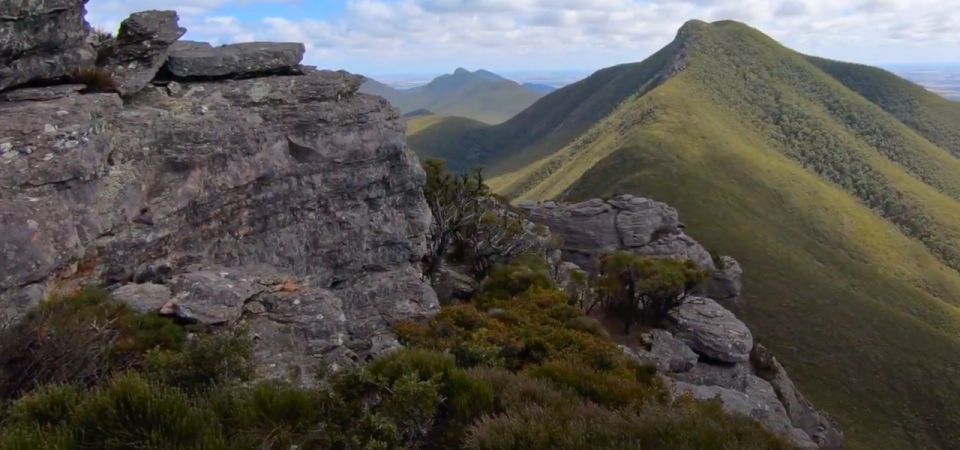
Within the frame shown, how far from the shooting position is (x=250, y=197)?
18531 mm

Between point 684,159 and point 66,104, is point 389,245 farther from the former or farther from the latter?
point 684,159

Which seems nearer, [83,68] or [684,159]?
[83,68]

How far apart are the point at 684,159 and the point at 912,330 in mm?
56788

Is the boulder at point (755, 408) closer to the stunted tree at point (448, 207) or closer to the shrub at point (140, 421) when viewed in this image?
the stunted tree at point (448, 207)

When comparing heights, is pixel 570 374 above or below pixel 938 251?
above

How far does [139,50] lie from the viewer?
1725 cm

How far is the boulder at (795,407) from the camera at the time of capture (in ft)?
98.7

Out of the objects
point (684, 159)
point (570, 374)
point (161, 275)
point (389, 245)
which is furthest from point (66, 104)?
point (684, 159)

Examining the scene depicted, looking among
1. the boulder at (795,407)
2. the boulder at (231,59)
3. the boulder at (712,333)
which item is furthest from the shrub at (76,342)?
the boulder at (795,407)

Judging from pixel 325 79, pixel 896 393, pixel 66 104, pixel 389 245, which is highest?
pixel 325 79

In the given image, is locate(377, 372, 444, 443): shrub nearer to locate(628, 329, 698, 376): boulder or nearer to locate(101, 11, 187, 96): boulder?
locate(101, 11, 187, 96): boulder

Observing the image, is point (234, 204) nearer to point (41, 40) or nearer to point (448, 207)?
point (41, 40)

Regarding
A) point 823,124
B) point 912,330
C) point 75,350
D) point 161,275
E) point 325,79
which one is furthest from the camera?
Answer: point 823,124

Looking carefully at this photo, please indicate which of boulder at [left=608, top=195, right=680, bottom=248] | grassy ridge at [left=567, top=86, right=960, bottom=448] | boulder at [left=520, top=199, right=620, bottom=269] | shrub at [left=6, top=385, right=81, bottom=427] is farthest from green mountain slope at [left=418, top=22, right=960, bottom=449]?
shrub at [left=6, top=385, right=81, bottom=427]
